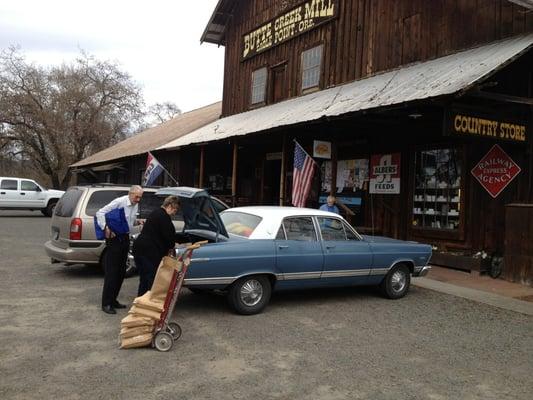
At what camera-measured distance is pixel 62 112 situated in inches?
1566

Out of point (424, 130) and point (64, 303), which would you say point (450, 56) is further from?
point (64, 303)

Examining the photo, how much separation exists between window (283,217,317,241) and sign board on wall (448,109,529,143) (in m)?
2.81

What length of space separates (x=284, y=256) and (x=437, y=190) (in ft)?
19.4

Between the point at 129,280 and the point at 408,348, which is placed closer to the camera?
the point at 408,348

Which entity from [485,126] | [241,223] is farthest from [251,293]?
[485,126]

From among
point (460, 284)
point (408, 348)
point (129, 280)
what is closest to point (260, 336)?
point (408, 348)

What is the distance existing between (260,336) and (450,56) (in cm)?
808

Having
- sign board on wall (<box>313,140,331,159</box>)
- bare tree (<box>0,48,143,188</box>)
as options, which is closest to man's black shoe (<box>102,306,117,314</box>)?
sign board on wall (<box>313,140,331,159</box>)

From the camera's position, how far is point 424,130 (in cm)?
1212

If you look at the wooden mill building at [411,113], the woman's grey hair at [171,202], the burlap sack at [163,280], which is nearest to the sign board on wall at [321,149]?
the wooden mill building at [411,113]

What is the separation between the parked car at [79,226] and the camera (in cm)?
903

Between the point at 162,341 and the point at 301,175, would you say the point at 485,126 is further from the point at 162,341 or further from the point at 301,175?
the point at 162,341

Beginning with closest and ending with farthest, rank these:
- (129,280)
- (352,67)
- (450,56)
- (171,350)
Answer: (171,350) < (129,280) < (450,56) < (352,67)

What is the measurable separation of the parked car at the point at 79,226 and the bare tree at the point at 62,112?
3169 centimetres
